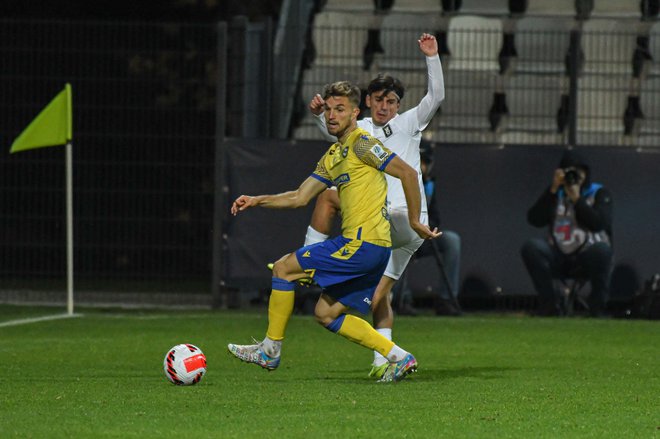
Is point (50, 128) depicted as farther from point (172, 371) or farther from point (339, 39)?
point (172, 371)

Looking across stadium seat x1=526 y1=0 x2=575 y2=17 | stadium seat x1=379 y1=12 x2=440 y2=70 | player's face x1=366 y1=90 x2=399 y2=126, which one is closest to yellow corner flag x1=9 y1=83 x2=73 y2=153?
stadium seat x1=379 y1=12 x2=440 y2=70

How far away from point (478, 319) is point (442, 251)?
0.88 m

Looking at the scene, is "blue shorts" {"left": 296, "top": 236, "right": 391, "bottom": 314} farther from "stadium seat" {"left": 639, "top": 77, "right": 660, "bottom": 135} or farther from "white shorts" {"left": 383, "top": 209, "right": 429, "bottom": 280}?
"stadium seat" {"left": 639, "top": 77, "right": 660, "bottom": 135}

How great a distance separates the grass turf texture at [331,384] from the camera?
23.7 feet

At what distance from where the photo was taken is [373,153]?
30.0 feet

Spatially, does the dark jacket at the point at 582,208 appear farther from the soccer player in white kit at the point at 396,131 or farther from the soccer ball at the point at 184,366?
the soccer ball at the point at 184,366

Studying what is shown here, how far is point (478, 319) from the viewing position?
15.8m

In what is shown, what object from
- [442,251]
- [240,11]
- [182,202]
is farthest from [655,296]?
[240,11]

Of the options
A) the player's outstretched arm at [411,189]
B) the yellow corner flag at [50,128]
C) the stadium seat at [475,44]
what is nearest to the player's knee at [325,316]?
the player's outstretched arm at [411,189]

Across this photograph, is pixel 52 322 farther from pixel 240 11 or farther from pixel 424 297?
pixel 240 11

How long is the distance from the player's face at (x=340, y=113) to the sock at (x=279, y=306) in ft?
3.42

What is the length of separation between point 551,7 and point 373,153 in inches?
473

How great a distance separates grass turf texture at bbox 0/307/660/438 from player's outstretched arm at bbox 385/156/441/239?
97cm

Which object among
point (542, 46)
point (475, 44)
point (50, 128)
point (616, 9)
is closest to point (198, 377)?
point (50, 128)
